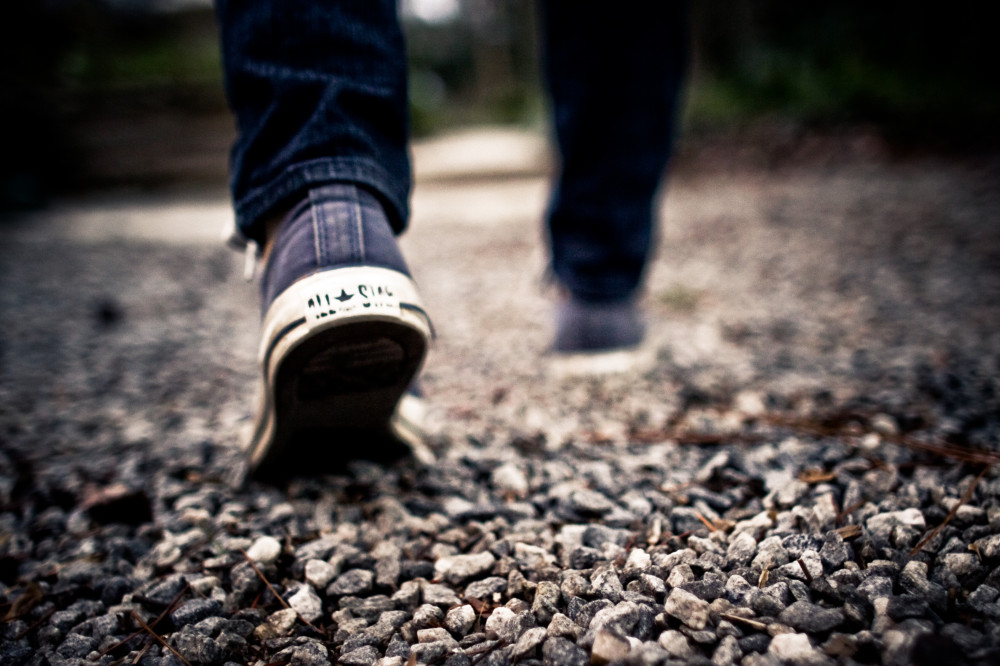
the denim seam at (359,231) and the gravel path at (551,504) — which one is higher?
the denim seam at (359,231)

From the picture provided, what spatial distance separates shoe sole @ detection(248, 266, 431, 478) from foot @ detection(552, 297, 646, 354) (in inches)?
25.7

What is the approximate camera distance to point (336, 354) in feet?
2.20

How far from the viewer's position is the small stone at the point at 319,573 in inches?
26.6

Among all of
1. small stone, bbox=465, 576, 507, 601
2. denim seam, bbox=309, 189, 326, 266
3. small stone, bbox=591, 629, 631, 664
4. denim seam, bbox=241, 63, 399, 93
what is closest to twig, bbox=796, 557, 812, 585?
small stone, bbox=591, 629, 631, 664

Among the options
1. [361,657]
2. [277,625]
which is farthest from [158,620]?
[361,657]

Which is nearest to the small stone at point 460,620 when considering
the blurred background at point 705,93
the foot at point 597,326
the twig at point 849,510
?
the twig at point 849,510

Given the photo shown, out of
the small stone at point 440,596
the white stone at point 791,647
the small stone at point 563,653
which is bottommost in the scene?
the small stone at point 440,596

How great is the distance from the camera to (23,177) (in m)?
4.62

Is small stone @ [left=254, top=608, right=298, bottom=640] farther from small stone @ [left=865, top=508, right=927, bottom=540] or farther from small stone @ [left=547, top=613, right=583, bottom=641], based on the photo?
small stone @ [left=865, top=508, right=927, bottom=540]

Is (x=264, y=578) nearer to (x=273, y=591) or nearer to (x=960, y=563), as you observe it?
(x=273, y=591)

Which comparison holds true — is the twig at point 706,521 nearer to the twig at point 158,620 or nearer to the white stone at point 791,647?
the white stone at point 791,647

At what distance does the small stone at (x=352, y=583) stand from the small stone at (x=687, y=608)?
0.35 m

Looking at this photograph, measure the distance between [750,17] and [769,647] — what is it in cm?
826

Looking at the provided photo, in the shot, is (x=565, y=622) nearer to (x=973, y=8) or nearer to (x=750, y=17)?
(x=973, y=8)
